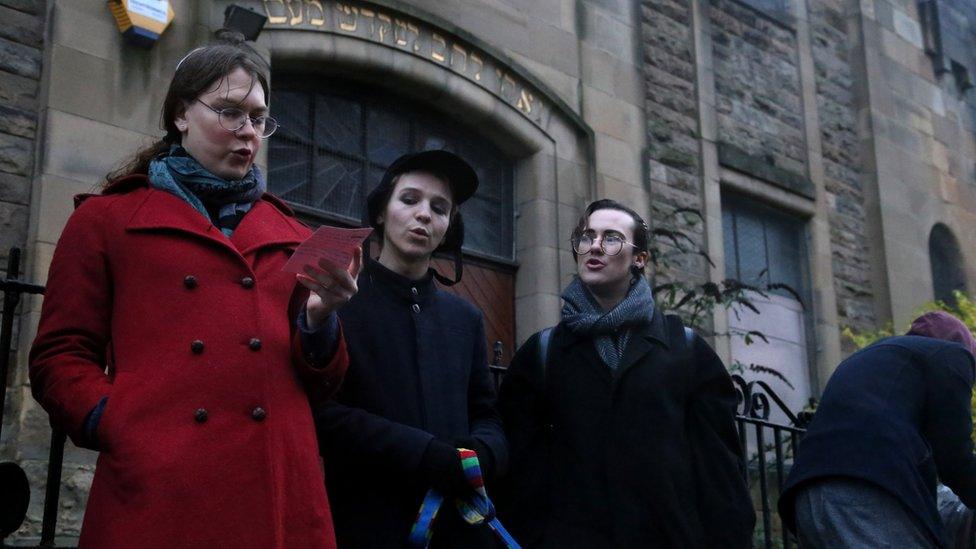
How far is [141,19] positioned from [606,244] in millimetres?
3685

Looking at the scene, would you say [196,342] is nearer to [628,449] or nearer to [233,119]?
[233,119]

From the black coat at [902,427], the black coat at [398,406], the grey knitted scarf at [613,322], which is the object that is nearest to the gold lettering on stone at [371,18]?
the grey knitted scarf at [613,322]

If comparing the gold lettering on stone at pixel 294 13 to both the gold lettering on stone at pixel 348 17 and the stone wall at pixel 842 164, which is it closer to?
the gold lettering on stone at pixel 348 17

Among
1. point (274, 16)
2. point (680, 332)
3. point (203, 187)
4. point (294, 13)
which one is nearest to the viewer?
point (203, 187)

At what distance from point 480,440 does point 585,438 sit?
0.52 meters

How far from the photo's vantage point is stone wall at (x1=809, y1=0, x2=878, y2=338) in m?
Result: 11.1

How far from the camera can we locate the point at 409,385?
3082mm

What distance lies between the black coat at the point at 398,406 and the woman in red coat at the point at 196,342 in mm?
322

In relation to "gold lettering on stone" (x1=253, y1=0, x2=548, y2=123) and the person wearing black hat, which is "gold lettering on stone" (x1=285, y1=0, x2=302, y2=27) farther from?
the person wearing black hat

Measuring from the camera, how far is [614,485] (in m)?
3.33

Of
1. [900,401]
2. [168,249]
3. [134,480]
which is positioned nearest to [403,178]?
[168,249]

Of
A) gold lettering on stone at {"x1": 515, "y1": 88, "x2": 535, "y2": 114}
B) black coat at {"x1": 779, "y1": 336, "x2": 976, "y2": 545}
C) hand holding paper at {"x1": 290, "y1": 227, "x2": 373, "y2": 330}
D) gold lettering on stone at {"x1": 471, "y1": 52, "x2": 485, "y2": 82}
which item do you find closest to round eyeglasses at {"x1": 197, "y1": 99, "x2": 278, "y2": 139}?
hand holding paper at {"x1": 290, "y1": 227, "x2": 373, "y2": 330}

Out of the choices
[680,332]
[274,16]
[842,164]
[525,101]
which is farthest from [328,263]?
[842,164]

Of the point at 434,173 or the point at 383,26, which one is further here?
the point at 383,26
